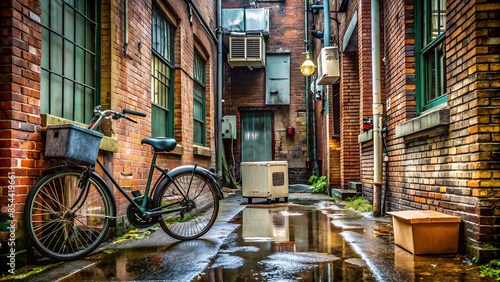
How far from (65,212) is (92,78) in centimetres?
182

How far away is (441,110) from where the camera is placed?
12.5ft

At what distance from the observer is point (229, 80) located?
14.5 metres

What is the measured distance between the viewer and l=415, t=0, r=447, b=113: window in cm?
443

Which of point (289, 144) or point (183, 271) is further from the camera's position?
point (289, 144)

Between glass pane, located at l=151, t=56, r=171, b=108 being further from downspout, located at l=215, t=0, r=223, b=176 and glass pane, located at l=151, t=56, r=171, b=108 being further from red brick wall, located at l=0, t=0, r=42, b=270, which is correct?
downspout, located at l=215, t=0, r=223, b=176

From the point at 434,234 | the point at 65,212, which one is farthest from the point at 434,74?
the point at 65,212

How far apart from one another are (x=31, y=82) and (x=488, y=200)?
3722mm

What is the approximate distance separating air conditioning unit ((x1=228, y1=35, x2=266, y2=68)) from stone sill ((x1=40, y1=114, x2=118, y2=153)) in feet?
30.5

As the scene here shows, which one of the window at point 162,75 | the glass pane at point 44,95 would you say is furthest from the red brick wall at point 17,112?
the window at point 162,75

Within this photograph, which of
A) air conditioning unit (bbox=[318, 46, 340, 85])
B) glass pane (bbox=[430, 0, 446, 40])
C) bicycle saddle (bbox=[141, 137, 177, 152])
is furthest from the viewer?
air conditioning unit (bbox=[318, 46, 340, 85])

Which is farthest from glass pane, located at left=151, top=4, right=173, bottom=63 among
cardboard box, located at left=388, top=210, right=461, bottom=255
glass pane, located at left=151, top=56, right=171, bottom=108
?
cardboard box, located at left=388, top=210, right=461, bottom=255

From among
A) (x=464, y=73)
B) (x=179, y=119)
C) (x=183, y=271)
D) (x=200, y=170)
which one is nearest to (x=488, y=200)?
(x=464, y=73)

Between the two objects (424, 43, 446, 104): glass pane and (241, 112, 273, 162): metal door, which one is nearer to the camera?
(424, 43, 446, 104): glass pane

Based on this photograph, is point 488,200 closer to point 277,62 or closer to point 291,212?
point 291,212
